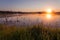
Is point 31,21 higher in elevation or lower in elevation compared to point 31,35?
lower

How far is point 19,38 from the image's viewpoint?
823 centimetres

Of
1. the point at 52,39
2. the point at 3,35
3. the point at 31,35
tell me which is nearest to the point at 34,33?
the point at 31,35

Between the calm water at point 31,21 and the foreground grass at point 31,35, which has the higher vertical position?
the foreground grass at point 31,35

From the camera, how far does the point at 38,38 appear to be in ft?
27.2

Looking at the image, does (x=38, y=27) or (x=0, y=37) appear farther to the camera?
(x=38, y=27)

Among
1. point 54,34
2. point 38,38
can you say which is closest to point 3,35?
point 38,38

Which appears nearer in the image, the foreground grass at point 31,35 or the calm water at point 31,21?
the foreground grass at point 31,35

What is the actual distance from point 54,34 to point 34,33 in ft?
3.04

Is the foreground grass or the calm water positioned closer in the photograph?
the foreground grass

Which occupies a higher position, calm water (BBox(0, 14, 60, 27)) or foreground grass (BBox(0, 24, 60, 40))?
foreground grass (BBox(0, 24, 60, 40))

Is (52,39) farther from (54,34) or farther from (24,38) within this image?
(24,38)

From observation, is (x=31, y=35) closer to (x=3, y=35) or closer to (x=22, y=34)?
(x=22, y=34)

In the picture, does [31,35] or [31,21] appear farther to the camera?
[31,21]

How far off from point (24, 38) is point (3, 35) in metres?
1.09
